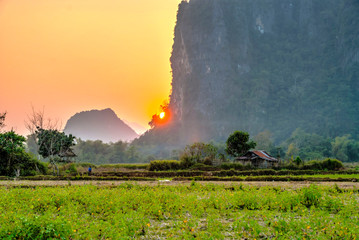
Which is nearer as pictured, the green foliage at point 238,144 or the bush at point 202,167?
the bush at point 202,167

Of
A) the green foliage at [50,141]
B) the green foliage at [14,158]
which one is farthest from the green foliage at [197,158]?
the green foliage at [14,158]

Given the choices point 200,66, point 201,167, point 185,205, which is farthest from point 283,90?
point 185,205

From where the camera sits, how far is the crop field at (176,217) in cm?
785

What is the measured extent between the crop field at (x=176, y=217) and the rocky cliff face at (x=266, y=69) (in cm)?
13123

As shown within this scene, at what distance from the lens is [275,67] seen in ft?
603

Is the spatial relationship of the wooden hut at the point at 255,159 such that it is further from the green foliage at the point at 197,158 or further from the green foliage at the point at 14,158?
the green foliage at the point at 14,158

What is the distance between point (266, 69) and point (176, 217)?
592 feet

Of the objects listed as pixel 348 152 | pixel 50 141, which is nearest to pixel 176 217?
pixel 50 141

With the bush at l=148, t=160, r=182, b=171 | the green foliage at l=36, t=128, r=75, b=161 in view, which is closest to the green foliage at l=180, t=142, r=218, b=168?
the bush at l=148, t=160, r=182, b=171

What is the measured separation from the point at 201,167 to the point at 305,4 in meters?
181

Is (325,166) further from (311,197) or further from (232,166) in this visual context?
(311,197)

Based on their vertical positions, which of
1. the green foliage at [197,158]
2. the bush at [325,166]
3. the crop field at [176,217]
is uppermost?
the green foliage at [197,158]

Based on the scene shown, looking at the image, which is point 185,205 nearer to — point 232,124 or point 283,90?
point 232,124

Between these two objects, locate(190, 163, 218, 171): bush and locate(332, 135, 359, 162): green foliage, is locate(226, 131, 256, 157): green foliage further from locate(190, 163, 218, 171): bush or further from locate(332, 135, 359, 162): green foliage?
locate(332, 135, 359, 162): green foliage
